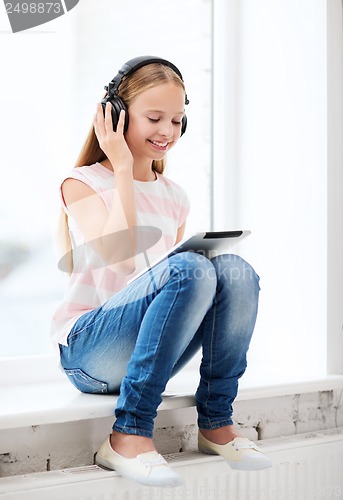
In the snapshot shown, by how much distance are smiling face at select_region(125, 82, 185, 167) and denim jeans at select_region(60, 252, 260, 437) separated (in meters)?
0.30

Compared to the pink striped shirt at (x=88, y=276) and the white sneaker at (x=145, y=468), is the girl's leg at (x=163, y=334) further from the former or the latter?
the pink striped shirt at (x=88, y=276)

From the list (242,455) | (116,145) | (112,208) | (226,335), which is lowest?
(242,455)

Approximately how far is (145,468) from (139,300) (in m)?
0.30

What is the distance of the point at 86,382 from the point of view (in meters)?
1.42

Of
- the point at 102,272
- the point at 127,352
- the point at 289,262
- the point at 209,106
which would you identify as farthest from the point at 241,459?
the point at 209,106

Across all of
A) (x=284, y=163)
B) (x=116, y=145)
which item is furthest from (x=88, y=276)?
(x=284, y=163)

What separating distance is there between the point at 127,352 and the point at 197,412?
0.23 metres

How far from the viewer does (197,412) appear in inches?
58.4

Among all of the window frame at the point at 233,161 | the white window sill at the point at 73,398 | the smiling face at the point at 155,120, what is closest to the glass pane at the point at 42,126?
the window frame at the point at 233,161

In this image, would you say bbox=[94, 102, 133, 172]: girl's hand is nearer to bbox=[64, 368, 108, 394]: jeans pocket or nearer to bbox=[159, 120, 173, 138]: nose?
bbox=[159, 120, 173, 138]: nose

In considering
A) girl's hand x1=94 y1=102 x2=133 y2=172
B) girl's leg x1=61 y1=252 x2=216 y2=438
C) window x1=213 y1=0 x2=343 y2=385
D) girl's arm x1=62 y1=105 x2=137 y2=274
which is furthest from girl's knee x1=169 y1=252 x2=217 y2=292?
window x1=213 y1=0 x2=343 y2=385

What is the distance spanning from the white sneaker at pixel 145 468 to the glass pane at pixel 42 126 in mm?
485

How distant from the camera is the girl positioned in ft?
4.16

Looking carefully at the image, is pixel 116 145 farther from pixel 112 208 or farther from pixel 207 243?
pixel 207 243
